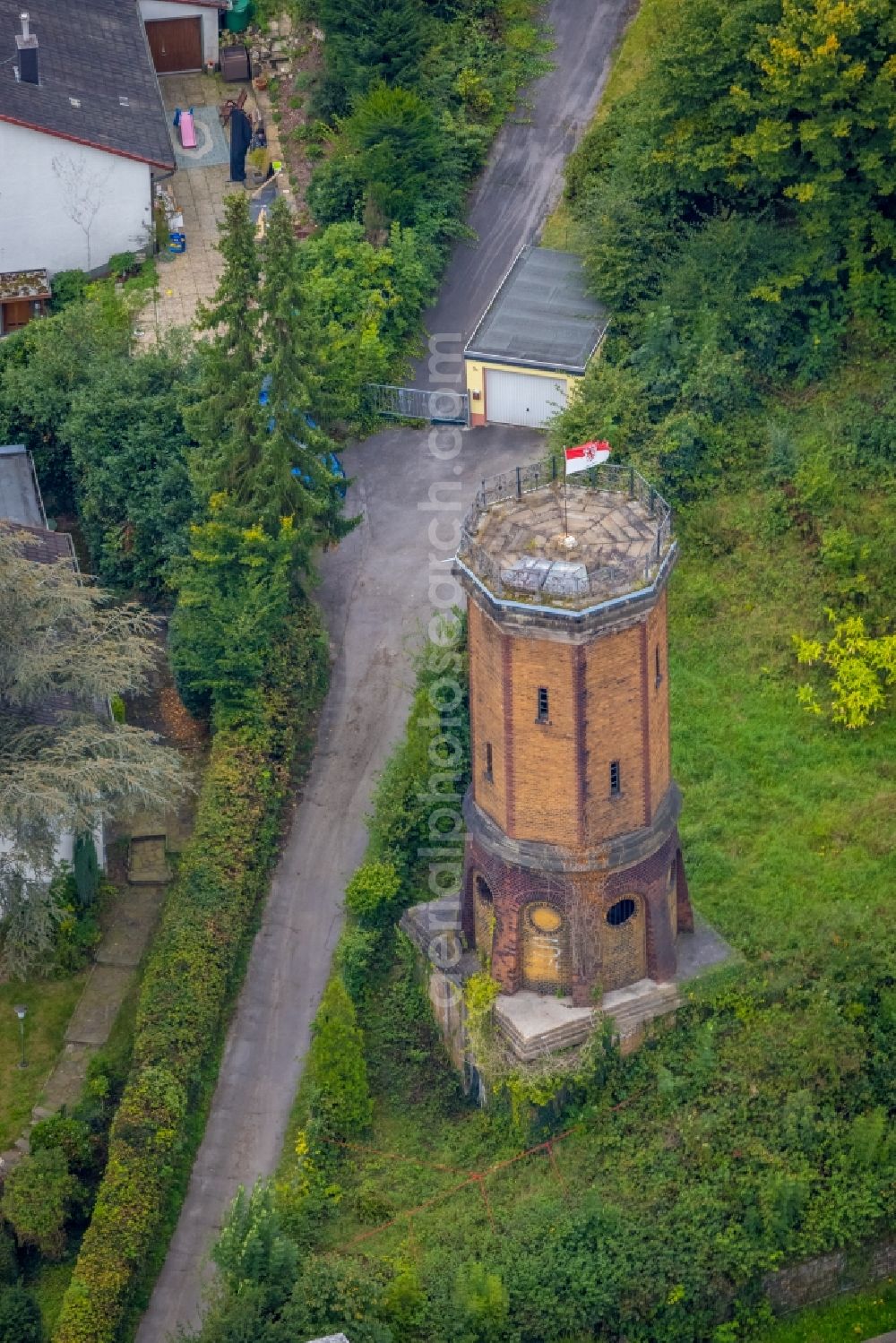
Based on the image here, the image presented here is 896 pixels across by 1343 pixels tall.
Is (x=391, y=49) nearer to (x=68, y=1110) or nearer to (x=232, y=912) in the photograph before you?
(x=232, y=912)

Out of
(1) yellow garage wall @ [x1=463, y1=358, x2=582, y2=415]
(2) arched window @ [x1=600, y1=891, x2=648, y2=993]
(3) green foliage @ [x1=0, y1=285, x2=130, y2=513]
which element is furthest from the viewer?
(3) green foliage @ [x1=0, y1=285, x2=130, y2=513]

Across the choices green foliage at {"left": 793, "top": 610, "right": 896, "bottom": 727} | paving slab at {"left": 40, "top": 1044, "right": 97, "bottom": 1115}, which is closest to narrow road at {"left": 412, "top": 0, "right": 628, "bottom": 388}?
green foliage at {"left": 793, "top": 610, "right": 896, "bottom": 727}

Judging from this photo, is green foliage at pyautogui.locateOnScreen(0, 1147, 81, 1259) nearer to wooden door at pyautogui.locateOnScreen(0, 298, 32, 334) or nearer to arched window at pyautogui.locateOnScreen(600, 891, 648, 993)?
arched window at pyautogui.locateOnScreen(600, 891, 648, 993)

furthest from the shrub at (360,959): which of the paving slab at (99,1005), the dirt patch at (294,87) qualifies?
the dirt patch at (294,87)

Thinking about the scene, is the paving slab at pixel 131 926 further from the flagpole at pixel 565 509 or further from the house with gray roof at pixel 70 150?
the house with gray roof at pixel 70 150

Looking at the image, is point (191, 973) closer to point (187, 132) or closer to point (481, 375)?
point (481, 375)

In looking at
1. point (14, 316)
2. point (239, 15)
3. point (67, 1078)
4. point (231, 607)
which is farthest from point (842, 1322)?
point (239, 15)
